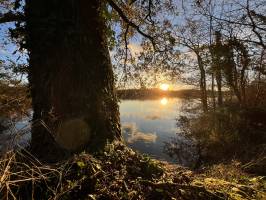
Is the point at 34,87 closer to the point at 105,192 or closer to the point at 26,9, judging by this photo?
the point at 26,9

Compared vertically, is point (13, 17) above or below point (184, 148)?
above

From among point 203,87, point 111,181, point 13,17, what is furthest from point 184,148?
point 111,181

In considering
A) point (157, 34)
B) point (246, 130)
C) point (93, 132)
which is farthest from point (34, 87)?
point (246, 130)

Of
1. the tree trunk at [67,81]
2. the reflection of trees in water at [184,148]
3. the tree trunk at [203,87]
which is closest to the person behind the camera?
the tree trunk at [67,81]

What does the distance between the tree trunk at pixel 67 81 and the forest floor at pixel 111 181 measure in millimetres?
556

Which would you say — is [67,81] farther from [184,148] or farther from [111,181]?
[184,148]

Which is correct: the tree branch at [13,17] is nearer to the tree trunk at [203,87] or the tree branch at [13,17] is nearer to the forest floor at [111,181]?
the forest floor at [111,181]

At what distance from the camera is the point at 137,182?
3678mm

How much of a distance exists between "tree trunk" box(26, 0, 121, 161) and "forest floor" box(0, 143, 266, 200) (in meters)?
0.56

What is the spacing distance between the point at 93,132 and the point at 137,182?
4.17ft

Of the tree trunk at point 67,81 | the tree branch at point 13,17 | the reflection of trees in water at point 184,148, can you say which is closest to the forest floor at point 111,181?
the tree trunk at point 67,81

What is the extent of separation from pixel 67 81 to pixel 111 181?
1.84 meters

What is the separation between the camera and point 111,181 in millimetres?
3588

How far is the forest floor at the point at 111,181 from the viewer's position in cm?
318
